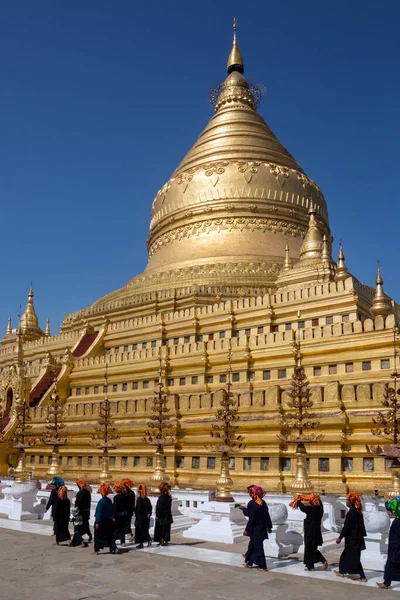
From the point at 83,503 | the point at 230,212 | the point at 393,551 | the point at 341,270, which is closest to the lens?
the point at 393,551

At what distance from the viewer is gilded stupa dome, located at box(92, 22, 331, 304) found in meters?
40.5

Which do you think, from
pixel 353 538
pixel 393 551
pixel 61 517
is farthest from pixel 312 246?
pixel 393 551

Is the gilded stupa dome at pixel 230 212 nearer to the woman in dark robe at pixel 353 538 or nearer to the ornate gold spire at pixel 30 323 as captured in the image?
the ornate gold spire at pixel 30 323

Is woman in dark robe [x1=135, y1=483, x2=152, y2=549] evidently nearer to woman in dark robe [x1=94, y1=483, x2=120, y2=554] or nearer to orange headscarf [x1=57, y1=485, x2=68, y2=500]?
woman in dark robe [x1=94, y1=483, x2=120, y2=554]

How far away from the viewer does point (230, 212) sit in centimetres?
4494

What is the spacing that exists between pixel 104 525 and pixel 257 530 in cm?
357

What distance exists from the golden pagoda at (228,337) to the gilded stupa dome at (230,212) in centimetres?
11

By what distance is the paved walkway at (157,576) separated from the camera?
10.6 m

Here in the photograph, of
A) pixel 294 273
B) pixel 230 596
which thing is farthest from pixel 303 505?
pixel 294 273

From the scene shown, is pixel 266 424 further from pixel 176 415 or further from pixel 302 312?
pixel 302 312

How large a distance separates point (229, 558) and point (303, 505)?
2.26 m

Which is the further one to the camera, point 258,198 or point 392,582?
point 258,198

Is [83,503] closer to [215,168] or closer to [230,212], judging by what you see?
[230,212]

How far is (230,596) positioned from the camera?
10.3 metres
